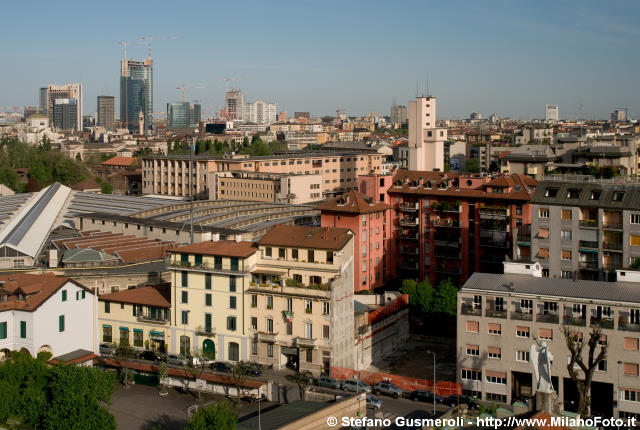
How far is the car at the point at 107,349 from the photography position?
28.3 meters

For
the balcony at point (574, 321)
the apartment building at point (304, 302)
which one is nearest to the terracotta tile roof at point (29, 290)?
the apartment building at point (304, 302)

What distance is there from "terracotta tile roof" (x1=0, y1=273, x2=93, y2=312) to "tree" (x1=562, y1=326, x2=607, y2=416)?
14871 mm

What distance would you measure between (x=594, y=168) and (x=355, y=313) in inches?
1510

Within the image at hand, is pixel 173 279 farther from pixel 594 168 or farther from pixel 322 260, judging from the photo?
pixel 594 168

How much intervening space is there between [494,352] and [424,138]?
144ft

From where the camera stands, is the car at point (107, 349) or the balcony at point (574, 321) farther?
the car at point (107, 349)

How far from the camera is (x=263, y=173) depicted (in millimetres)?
67062

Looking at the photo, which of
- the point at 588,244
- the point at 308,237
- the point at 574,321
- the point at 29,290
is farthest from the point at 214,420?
the point at 588,244

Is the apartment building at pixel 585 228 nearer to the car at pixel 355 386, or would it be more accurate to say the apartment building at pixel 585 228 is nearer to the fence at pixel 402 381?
the fence at pixel 402 381

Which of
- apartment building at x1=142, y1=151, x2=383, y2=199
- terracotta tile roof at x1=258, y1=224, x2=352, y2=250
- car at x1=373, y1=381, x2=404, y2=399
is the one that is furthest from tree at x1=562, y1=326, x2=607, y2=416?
Answer: apartment building at x1=142, y1=151, x2=383, y2=199

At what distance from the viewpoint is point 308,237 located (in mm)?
28578

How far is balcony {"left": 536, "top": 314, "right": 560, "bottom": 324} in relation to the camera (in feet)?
78.6

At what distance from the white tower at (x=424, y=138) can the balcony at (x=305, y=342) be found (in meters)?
41.3

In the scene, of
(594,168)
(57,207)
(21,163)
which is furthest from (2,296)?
(21,163)
